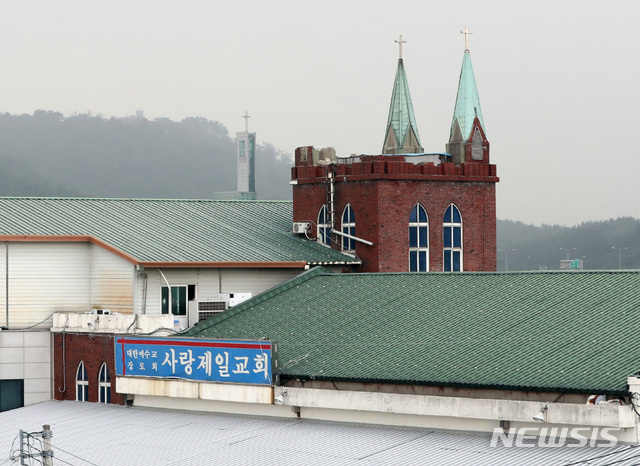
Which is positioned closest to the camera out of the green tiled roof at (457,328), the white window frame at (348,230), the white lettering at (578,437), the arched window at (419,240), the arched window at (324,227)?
the white lettering at (578,437)

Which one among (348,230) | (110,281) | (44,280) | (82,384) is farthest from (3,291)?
(348,230)

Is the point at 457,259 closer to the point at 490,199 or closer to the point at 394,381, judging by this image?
the point at 490,199

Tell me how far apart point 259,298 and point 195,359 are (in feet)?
25.3

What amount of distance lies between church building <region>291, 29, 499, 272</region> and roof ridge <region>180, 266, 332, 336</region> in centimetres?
375

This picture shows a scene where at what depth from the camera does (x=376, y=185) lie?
49.8 meters

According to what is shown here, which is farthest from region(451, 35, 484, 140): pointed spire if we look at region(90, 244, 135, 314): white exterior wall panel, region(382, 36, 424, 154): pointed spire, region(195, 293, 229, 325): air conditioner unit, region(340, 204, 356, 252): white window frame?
region(90, 244, 135, 314): white exterior wall panel

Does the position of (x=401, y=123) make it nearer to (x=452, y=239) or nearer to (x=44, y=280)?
(x=452, y=239)

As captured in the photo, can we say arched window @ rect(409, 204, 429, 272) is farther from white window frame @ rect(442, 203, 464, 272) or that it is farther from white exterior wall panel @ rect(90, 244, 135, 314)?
white exterior wall panel @ rect(90, 244, 135, 314)

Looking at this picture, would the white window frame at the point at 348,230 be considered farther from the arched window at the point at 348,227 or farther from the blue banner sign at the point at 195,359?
the blue banner sign at the point at 195,359

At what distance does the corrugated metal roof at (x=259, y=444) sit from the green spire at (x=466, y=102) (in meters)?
22.7

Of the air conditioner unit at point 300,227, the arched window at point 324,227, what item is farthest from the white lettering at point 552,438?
the air conditioner unit at point 300,227

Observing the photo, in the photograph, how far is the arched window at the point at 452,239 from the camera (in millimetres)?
51625

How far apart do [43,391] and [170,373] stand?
9.33 metres

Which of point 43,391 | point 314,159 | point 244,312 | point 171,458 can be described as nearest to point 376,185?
point 314,159
